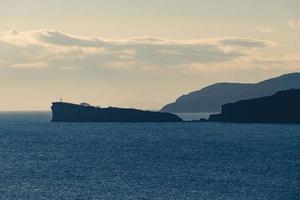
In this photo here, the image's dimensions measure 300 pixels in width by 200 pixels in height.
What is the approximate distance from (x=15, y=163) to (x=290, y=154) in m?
69.2

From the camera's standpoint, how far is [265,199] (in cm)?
10281

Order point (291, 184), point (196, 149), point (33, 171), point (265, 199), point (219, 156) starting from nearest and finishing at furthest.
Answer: point (265, 199), point (291, 184), point (33, 171), point (219, 156), point (196, 149)

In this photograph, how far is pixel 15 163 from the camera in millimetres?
154375

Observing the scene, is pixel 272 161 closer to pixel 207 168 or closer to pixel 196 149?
pixel 207 168

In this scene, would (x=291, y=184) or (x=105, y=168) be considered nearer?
(x=291, y=184)

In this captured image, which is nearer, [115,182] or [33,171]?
[115,182]

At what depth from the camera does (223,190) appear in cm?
10962

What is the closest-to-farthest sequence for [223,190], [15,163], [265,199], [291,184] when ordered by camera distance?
1. [265,199]
2. [223,190]
3. [291,184]
4. [15,163]

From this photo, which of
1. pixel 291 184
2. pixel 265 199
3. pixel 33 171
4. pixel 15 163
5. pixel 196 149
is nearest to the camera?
pixel 265 199

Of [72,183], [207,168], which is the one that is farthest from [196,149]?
[72,183]

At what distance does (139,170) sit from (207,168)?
14.4 m

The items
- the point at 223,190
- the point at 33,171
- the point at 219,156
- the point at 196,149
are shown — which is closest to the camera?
the point at 223,190

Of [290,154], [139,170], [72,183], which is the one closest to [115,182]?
[72,183]

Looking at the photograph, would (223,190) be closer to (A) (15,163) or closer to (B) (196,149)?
(A) (15,163)
